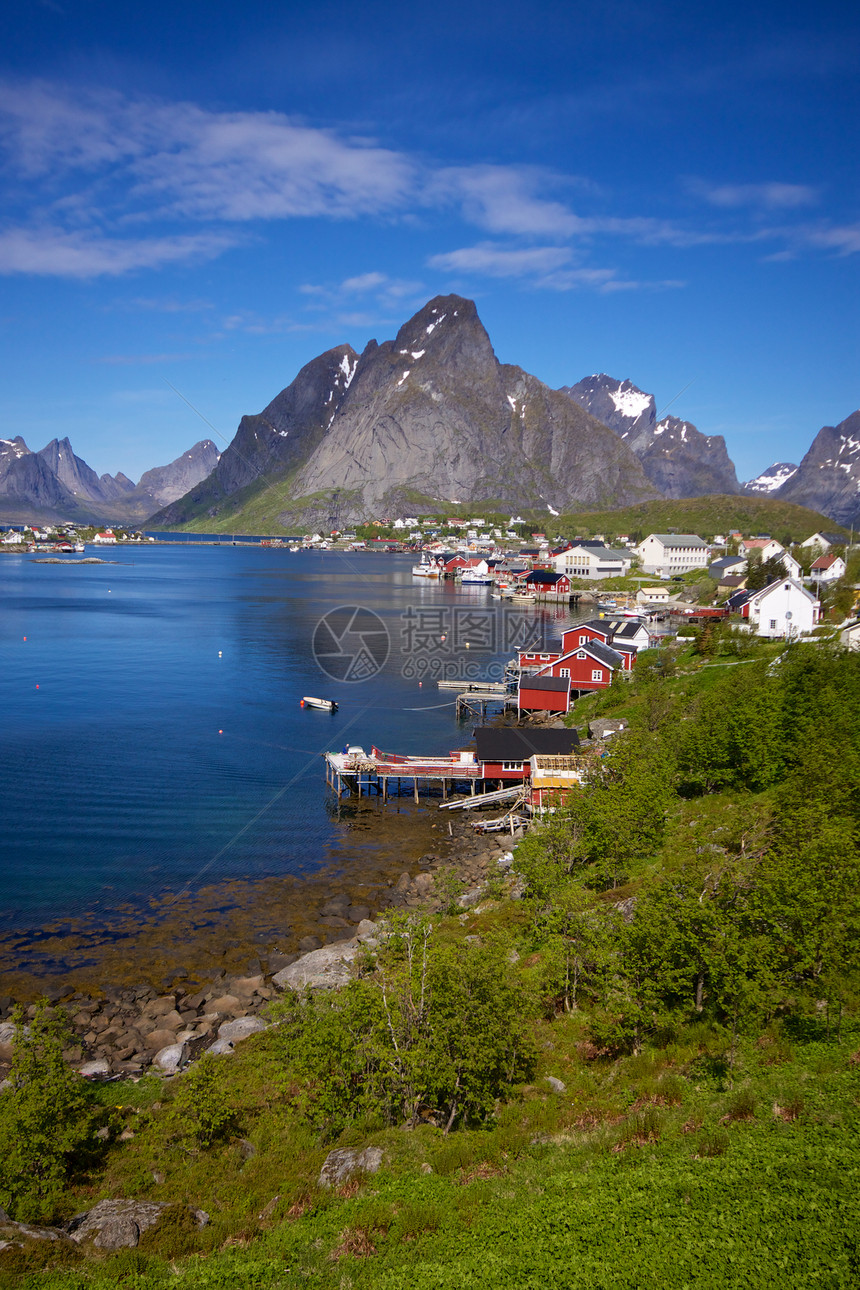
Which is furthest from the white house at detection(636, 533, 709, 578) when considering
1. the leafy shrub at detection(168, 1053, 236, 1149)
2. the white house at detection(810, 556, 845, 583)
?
the leafy shrub at detection(168, 1053, 236, 1149)

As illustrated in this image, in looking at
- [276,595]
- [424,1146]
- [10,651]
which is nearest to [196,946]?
[424,1146]

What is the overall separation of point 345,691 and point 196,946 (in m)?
33.4

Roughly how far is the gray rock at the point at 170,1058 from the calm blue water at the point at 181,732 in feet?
30.0

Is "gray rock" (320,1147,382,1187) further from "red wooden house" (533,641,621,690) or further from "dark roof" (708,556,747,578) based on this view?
"dark roof" (708,556,747,578)

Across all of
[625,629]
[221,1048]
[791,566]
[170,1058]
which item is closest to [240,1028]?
[221,1048]

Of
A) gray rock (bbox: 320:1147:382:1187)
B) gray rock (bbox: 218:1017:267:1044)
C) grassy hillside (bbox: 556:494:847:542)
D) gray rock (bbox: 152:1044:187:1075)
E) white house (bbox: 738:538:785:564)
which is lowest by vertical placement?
gray rock (bbox: 152:1044:187:1075)

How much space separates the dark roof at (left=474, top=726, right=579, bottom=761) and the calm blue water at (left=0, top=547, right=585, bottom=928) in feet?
22.4

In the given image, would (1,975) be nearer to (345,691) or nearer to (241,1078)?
(241,1078)

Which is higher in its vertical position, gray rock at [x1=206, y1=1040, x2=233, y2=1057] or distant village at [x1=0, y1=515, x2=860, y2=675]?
distant village at [x1=0, y1=515, x2=860, y2=675]

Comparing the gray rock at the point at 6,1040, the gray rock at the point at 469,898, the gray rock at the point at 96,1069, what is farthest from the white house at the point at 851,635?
the gray rock at the point at 6,1040

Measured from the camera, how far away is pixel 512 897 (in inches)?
949

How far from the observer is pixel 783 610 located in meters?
→ 53.5

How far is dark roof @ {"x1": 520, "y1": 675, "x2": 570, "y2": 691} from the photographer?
4919 centimetres

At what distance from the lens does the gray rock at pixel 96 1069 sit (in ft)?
57.5
